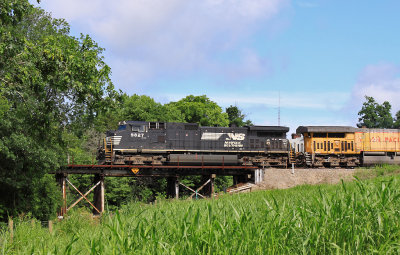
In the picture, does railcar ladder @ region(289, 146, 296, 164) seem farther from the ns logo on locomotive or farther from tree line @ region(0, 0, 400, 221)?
tree line @ region(0, 0, 400, 221)

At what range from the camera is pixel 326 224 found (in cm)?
544

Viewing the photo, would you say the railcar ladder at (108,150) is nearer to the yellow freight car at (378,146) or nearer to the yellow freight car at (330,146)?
the yellow freight car at (330,146)

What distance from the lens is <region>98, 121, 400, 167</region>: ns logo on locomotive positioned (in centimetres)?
2738

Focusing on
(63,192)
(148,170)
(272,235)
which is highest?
(272,235)

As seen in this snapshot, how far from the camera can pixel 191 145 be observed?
92.6 ft

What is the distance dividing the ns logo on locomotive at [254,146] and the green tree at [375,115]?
4028cm

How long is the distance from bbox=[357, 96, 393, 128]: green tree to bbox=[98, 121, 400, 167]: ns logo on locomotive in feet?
132

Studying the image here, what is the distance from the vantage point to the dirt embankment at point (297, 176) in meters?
26.5

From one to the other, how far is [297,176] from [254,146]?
156 inches

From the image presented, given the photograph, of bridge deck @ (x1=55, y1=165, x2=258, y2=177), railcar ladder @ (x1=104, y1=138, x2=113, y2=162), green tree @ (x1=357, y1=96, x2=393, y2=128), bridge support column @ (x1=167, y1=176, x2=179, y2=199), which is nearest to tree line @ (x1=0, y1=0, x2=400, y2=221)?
bridge deck @ (x1=55, y1=165, x2=258, y2=177)

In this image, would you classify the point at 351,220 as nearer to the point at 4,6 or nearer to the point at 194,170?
the point at 4,6

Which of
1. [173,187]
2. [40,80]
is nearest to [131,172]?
[173,187]

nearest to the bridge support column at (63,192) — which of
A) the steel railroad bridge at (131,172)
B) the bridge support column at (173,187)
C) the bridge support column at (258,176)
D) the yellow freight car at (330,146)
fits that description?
the steel railroad bridge at (131,172)

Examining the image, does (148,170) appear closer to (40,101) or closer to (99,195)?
(99,195)
